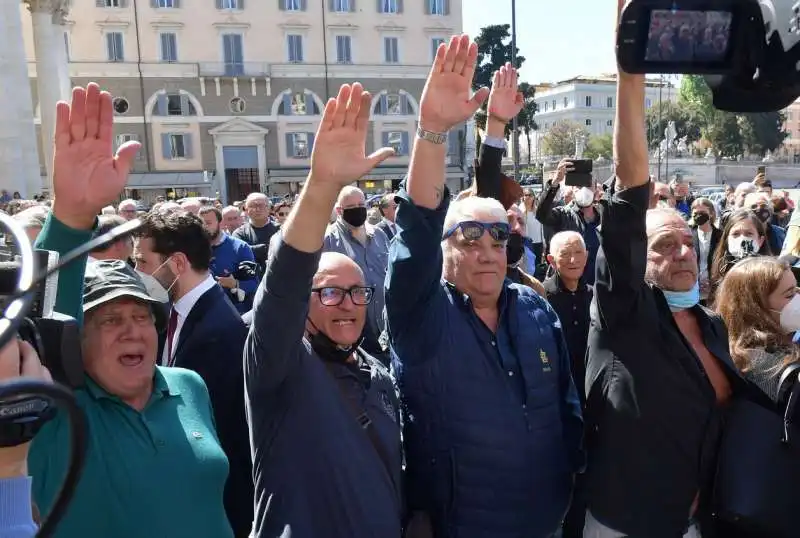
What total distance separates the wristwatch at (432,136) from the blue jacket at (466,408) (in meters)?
0.21

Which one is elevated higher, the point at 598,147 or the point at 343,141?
the point at 598,147

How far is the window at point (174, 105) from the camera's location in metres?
41.8

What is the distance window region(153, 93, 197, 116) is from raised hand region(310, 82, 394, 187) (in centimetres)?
4322

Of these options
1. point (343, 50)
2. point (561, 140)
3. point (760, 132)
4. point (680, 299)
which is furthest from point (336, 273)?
point (760, 132)

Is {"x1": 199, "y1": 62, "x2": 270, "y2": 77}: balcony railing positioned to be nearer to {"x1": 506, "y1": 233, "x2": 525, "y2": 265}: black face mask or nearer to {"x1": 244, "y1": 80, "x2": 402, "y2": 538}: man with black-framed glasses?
{"x1": 506, "y1": 233, "x2": 525, "y2": 265}: black face mask

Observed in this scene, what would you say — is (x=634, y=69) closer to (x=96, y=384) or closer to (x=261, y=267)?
(x=96, y=384)

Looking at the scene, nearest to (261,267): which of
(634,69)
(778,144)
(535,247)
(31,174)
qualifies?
(535,247)

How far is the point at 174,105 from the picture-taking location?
42.2 meters

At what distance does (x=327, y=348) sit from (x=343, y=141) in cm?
74

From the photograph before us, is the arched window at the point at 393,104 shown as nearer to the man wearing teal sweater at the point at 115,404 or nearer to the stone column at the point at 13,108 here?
the stone column at the point at 13,108

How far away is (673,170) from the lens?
54031 mm

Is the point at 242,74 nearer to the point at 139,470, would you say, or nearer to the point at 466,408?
the point at 466,408

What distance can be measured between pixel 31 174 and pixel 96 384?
21.8m

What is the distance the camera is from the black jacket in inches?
101
